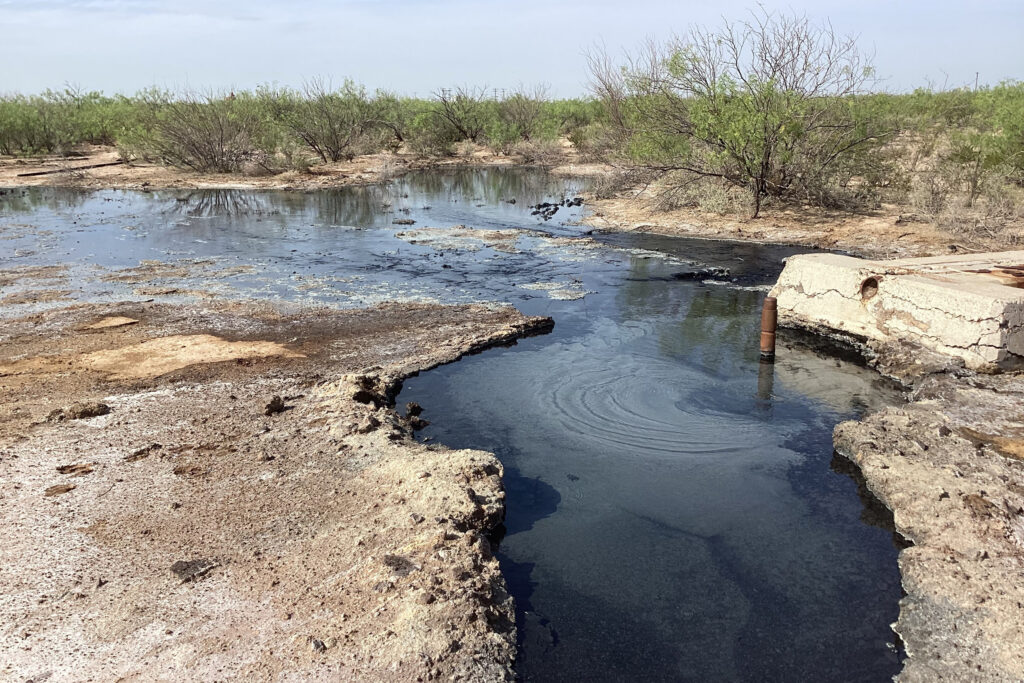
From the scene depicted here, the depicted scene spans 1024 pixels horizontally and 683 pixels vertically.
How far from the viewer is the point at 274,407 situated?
6.88 metres

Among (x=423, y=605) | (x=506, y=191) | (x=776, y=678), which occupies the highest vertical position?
(x=506, y=191)

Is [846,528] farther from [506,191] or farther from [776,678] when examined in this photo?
[506,191]

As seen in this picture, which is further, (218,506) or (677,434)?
(677,434)

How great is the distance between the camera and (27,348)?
879 centimetres

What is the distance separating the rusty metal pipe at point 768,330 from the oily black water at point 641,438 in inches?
9.2

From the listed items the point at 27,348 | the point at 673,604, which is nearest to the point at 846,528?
the point at 673,604

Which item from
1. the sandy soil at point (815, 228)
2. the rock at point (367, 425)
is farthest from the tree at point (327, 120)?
the rock at point (367, 425)

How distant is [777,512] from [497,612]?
2487mm

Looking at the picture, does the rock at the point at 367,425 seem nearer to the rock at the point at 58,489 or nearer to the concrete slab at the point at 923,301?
the rock at the point at 58,489

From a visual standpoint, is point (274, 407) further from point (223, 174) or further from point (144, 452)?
point (223, 174)

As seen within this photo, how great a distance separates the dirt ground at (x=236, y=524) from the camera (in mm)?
3930

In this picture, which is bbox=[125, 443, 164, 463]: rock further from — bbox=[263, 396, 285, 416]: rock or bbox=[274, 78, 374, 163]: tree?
bbox=[274, 78, 374, 163]: tree

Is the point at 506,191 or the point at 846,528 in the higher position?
the point at 506,191

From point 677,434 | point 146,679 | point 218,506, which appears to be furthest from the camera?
A: point 677,434
